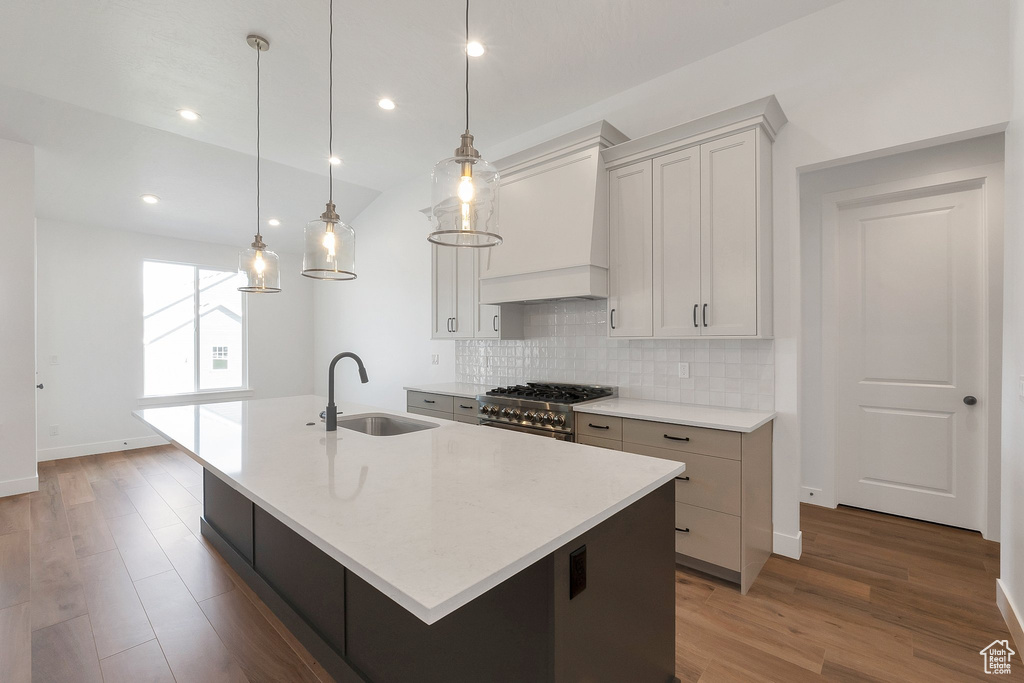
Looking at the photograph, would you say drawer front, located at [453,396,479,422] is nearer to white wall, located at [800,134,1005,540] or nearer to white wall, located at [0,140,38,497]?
white wall, located at [800,134,1005,540]

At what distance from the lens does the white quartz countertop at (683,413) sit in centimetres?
237

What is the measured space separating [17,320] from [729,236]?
5.46 meters

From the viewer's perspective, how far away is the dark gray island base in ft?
3.58

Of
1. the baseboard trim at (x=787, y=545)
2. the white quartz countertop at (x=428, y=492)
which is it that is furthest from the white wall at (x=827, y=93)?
the white quartz countertop at (x=428, y=492)

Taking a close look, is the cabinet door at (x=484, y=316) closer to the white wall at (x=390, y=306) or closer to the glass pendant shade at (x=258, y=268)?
the white wall at (x=390, y=306)

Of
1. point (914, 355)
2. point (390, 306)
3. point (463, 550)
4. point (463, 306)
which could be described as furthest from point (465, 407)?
point (914, 355)

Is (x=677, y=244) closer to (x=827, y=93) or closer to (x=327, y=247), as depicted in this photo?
(x=827, y=93)

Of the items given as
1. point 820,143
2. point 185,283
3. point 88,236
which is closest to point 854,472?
point 820,143

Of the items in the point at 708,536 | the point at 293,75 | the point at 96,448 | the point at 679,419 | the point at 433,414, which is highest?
the point at 293,75

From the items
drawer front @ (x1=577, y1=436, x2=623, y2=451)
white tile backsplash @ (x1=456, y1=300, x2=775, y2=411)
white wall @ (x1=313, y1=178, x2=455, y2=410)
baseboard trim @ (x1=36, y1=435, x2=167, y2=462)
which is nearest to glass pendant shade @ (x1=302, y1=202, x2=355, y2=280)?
drawer front @ (x1=577, y1=436, x2=623, y2=451)

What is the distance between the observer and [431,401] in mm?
4039

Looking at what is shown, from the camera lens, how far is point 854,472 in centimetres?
340

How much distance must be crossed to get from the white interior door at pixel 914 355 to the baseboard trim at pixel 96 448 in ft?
22.1

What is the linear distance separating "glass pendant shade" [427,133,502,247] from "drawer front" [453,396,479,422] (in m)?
2.25
